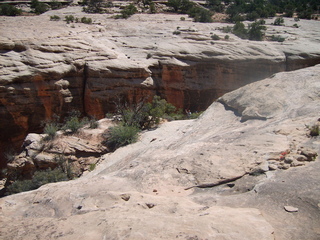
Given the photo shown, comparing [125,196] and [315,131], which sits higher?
[315,131]

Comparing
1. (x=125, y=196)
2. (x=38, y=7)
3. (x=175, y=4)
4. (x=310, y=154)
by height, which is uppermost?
(x=175, y=4)

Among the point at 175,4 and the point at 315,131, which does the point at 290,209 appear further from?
the point at 175,4

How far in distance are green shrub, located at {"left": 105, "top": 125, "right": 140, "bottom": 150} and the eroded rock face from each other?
386cm

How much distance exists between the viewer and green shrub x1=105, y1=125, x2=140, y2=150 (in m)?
9.23

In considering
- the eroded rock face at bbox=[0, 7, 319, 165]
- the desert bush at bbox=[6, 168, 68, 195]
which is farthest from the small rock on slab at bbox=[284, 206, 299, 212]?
the eroded rock face at bbox=[0, 7, 319, 165]

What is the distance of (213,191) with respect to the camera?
143 inches

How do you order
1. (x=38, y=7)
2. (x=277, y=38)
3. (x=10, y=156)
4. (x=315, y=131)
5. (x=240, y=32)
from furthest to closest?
(x=38, y=7) → (x=240, y=32) → (x=277, y=38) → (x=10, y=156) → (x=315, y=131)

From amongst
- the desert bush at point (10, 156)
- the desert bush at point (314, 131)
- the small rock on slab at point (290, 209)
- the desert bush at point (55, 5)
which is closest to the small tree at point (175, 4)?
the desert bush at point (55, 5)

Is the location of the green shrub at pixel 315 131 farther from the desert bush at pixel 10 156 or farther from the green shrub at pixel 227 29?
the green shrub at pixel 227 29

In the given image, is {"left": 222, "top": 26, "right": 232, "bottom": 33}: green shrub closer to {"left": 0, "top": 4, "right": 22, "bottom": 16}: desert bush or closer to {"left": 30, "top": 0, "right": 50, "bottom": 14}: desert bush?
{"left": 30, "top": 0, "right": 50, "bottom": 14}: desert bush

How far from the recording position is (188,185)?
394cm

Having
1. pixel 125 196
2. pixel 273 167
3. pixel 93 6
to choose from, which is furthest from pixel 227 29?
pixel 125 196

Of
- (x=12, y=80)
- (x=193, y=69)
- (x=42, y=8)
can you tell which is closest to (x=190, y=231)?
(x=12, y=80)

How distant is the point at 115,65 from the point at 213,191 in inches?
419
